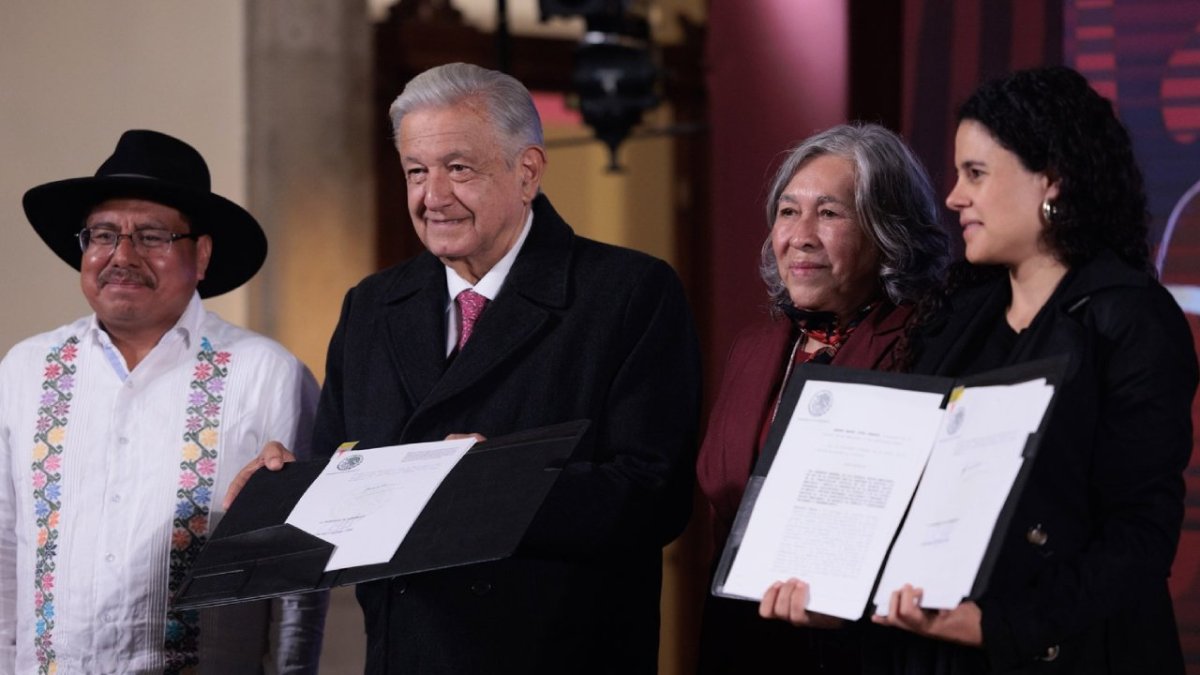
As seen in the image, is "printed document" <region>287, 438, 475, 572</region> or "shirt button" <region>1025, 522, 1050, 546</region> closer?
"shirt button" <region>1025, 522, 1050, 546</region>

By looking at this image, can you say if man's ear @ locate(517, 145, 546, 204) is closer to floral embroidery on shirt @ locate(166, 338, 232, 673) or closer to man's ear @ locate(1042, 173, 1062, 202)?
floral embroidery on shirt @ locate(166, 338, 232, 673)

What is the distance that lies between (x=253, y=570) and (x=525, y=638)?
396 mm

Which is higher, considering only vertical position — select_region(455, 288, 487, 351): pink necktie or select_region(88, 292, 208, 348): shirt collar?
select_region(455, 288, 487, 351): pink necktie

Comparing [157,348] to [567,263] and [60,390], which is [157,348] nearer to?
[60,390]

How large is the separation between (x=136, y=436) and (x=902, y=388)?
4.45 feet

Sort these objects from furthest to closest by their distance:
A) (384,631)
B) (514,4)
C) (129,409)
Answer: (514,4), (129,409), (384,631)

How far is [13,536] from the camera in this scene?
2.64m

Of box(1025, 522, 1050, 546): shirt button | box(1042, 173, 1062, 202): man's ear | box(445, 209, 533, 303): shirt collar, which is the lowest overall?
box(1025, 522, 1050, 546): shirt button

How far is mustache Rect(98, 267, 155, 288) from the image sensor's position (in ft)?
8.55

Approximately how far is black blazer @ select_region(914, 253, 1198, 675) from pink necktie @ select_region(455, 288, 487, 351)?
0.90 metres

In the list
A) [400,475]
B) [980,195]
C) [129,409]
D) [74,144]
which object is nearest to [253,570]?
[400,475]

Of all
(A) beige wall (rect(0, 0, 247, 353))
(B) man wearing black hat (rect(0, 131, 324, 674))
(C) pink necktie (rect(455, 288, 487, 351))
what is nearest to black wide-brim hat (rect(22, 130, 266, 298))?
(B) man wearing black hat (rect(0, 131, 324, 674))

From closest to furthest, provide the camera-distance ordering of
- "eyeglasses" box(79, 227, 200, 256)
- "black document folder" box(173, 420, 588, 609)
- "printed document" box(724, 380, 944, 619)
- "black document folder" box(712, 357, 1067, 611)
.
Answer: "black document folder" box(712, 357, 1067, 611) → "printed document" box(724, 380, 944, 619) → "black document folder" box(173, 420, 588, 609) → "eyeglasses" box(79, 227, 200, 256)

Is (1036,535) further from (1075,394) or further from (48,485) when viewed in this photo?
(48,485)
